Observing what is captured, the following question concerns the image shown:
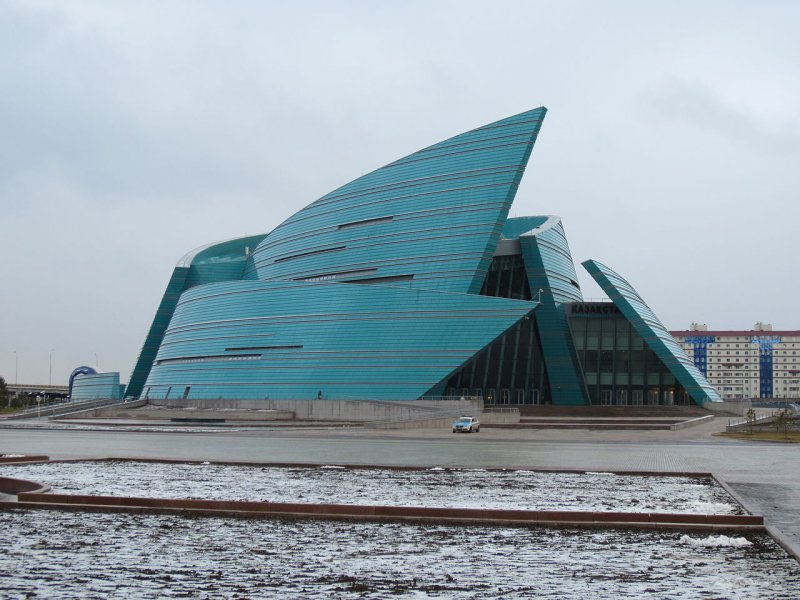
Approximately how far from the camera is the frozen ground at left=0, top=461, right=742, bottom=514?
55.9 feet

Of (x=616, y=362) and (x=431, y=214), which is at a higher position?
(x=431, y=214)

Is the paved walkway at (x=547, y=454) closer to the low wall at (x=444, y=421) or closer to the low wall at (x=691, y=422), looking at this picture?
the low wall at (x=691, y=422)

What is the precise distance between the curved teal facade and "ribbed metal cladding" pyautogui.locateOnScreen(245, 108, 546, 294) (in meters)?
0.14

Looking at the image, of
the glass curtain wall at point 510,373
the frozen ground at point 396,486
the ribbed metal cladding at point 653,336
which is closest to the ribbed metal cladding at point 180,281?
the glass curtain wall at point 510,373

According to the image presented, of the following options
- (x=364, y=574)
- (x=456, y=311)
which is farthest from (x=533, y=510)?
(x=456, y=311)

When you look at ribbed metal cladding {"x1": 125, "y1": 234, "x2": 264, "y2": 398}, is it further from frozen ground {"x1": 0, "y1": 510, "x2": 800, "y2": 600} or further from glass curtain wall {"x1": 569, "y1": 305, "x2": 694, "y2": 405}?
frozen ground {"x1": 0, "y1": 510, "x2": 800, "y2": 600}

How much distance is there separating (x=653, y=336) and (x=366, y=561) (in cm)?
7441

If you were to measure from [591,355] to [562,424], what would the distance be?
2841 centimetres

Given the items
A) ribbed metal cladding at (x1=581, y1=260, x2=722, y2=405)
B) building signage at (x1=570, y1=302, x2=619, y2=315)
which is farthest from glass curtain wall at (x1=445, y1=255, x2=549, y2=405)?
ribbed metal cladding at (x1=581, y1=260, x2=722, y2=405)

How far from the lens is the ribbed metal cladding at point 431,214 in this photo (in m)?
82.9

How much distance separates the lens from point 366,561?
37.5 feet

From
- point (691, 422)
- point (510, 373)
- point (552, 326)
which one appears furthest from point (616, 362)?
point (691, 422)

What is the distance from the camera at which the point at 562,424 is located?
6272 cm

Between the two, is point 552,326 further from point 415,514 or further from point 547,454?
point 415,514
